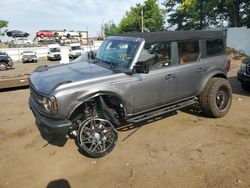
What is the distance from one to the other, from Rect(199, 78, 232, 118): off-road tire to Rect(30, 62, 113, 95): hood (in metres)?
2.41

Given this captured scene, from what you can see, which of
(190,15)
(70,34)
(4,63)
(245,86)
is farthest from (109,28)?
(245,86)

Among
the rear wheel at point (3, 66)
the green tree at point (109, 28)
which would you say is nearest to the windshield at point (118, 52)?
the rear wheel at point (3, 66)

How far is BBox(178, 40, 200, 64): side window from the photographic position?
5496 mm

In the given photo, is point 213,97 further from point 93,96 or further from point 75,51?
point 75,51

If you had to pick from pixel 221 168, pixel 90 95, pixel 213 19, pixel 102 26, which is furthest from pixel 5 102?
pixel 102 26

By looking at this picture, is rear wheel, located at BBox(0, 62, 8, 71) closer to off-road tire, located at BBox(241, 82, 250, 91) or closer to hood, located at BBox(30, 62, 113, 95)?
hood, located at BBox(30, 62, 113, 95)

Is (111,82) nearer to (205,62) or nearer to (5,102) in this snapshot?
(205,62)

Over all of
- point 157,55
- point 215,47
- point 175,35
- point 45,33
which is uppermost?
point 45,33

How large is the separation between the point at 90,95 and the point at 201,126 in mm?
2725

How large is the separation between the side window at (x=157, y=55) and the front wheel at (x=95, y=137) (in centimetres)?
139

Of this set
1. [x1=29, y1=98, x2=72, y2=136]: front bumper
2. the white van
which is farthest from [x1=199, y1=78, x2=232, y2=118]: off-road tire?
the white van

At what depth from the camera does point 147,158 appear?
4445 millimetres

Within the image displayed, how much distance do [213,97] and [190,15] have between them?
105ft

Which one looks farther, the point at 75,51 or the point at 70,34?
the point at 70,34
